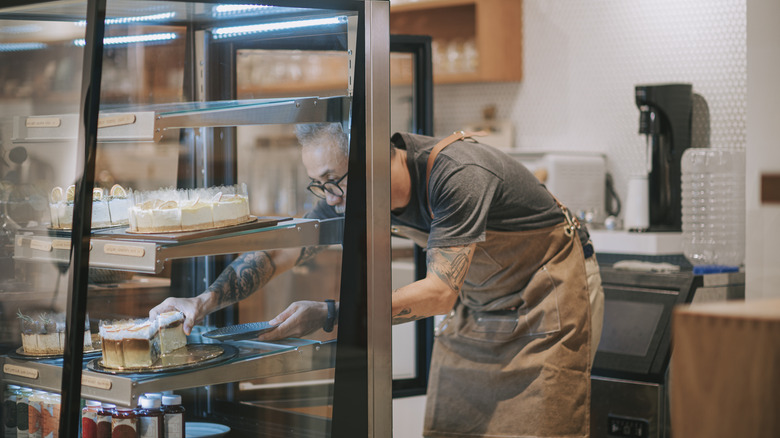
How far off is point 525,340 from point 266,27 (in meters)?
1.12

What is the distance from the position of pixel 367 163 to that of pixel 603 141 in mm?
2532

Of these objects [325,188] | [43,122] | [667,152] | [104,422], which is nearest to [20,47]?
[43,122]

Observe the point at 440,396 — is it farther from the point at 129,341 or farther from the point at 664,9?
the point at 664,9

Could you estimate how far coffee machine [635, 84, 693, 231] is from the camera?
336 cm

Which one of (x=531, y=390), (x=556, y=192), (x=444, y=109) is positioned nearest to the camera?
(x=531, y=390)

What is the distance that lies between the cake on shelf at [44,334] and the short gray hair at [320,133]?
2.26ft

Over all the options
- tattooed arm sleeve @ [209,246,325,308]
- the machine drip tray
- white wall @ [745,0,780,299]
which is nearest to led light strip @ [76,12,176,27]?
tattooed arm sleeve @ [209,246,325,308]

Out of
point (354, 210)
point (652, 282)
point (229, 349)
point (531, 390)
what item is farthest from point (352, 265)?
point (652, 282)

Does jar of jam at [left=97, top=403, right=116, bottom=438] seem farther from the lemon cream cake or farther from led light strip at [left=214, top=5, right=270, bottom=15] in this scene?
led light strip at [left=214, top=5, right=270, bottom=15]

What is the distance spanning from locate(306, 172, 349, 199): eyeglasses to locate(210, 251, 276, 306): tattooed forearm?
28 centimetres

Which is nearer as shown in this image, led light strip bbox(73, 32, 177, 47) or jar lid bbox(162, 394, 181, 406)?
jar lid bbox(162, 394, 181, 406)

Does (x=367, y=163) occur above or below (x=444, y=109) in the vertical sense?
below

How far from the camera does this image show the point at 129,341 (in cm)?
181

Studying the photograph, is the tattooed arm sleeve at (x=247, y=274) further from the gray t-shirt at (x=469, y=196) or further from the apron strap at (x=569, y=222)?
the apron strap at (x=569, y=222)
